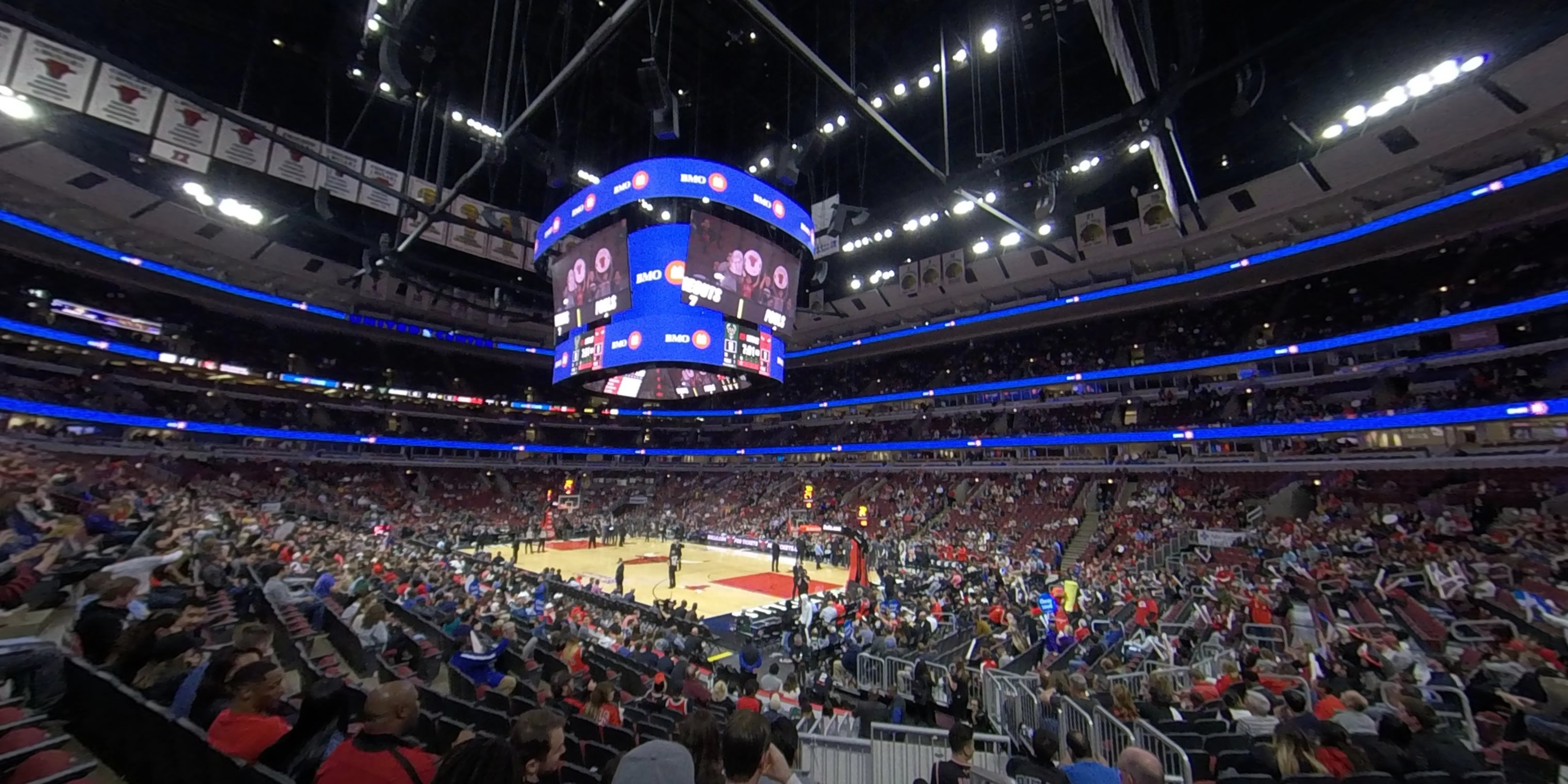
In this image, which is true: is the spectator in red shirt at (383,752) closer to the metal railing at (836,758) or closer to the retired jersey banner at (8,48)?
the metal railing at (836,758)

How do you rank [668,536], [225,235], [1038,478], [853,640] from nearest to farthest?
1. [853,640]
2. [225,235]
3. [1038,478]
4. [668,536]

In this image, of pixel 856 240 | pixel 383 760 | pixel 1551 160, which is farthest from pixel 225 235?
pixel 1551 160

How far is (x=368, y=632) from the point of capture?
317 inches

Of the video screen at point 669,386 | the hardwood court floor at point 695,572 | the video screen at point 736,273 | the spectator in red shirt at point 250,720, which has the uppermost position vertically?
the video screen at point 736,273

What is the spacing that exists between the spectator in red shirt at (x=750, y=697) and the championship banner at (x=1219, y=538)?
760 inches

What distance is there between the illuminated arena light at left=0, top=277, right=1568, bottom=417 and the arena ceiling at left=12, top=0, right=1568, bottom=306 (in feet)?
24.3

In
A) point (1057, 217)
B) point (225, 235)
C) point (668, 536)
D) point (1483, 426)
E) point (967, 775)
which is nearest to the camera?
point (967, 775)

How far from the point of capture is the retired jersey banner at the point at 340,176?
19.7 metres

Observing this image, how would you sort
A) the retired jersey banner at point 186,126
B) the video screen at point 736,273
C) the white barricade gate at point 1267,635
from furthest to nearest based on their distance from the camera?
the retired jersey banner at point 186,126
the video screen at point 736,273
the white barricade gate at point 1267,635

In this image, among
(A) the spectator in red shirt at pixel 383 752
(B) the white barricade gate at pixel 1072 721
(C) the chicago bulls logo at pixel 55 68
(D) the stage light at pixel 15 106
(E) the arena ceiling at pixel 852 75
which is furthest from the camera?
(C) the chicago bulls logo at pixel 55 68

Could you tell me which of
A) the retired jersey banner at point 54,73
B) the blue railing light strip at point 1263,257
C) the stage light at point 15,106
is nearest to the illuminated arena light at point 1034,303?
the blue railing light strip at point 1263,257

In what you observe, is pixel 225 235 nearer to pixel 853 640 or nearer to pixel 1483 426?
pixel 853 640

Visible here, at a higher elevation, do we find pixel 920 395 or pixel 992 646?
pixel 920 395

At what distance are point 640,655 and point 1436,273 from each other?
29.6 m
